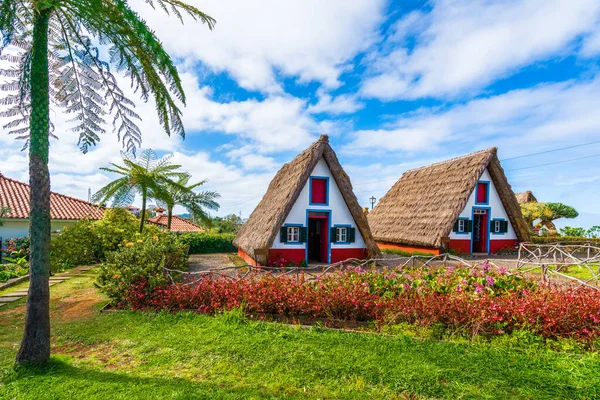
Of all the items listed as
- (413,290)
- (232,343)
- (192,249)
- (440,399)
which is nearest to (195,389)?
(232,343)

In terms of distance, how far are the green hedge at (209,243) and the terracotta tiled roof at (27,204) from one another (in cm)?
519

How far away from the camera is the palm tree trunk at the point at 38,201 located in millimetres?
3783

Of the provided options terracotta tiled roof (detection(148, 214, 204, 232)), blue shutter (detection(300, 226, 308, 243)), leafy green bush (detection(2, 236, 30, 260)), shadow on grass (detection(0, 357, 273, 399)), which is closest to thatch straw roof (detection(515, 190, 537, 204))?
blue shutter (detection(300, 226, 308, 243))

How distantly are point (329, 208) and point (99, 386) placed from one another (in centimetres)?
991

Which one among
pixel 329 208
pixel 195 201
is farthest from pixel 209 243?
pixel 329 208

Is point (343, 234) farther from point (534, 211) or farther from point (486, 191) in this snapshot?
point (534, 211)

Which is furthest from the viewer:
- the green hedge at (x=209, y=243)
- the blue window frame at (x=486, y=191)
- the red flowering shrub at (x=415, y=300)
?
the green hedge at (x=209, y=243)

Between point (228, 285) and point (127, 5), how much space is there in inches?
203

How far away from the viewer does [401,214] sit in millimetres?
17875

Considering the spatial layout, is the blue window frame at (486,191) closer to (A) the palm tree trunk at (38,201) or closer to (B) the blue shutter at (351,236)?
(B) the blue shutter at (351,236)

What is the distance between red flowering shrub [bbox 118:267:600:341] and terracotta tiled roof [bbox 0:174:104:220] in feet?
35.2

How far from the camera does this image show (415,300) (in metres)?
5.59

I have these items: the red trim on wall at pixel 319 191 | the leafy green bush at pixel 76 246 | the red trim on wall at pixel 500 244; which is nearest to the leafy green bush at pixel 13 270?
the leafy green bush at pixel 76 246

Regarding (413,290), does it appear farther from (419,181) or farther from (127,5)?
(419,181)
